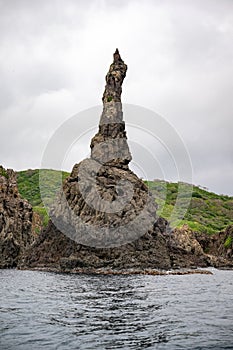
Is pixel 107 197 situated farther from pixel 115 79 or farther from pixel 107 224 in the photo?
pixel 115 79

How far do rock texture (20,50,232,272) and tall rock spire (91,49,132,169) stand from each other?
0.86 feet

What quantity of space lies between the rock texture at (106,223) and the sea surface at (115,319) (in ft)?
144

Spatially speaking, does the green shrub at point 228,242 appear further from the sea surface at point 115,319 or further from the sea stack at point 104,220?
the sea surface at point 115,319

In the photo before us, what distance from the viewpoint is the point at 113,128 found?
123 m

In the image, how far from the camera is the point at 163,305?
145 feet

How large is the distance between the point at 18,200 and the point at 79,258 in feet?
171

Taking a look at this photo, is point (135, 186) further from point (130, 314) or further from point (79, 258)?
point (130, 314)

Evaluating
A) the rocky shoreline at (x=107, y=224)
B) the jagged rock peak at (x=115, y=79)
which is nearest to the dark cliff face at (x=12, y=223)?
the rocky shoreline at (x=107, y=224)

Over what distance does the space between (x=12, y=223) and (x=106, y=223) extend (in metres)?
40.3

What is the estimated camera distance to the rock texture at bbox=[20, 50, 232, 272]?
10231 centimetres

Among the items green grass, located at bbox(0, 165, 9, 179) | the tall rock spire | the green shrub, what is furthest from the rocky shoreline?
the green shrub

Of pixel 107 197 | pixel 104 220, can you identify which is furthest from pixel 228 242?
pixel 104 220

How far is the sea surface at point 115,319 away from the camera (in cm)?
2783

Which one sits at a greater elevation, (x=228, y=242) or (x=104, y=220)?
(x=228, y=242)
